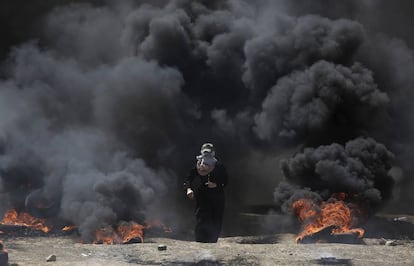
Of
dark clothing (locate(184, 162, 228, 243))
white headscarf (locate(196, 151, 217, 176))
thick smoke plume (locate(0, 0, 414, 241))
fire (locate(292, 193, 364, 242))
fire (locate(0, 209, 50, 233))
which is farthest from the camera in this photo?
thick smoke plume (locate(0, 0, 414, 241))

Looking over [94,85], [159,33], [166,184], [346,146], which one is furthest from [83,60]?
[346,146]

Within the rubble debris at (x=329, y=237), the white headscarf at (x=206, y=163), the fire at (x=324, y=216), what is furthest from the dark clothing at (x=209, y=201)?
the fire at (x=324, y=216)

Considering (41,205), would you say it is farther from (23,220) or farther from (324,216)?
(324,216)

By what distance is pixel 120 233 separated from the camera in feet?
45.9

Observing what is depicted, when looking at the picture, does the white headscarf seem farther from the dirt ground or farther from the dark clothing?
the dirt ground

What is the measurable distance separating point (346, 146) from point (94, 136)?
24.5 feet

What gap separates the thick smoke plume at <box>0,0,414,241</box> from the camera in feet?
53.1

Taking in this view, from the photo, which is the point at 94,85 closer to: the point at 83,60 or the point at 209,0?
the point at 83,60

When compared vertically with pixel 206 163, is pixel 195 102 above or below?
above

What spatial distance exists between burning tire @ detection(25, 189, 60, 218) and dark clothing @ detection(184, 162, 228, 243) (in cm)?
604

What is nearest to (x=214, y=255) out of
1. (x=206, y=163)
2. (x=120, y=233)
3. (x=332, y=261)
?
(x=206, y=163)

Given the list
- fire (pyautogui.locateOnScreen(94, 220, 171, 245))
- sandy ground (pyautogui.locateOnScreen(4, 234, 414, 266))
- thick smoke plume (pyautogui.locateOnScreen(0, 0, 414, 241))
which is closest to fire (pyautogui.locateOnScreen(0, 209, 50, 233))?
thick smoke plume (pyautogui.locateOnScreen(0, 0, 414, 241))

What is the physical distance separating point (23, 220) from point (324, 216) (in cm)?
747

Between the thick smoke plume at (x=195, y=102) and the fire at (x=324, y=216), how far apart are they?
55 cm
